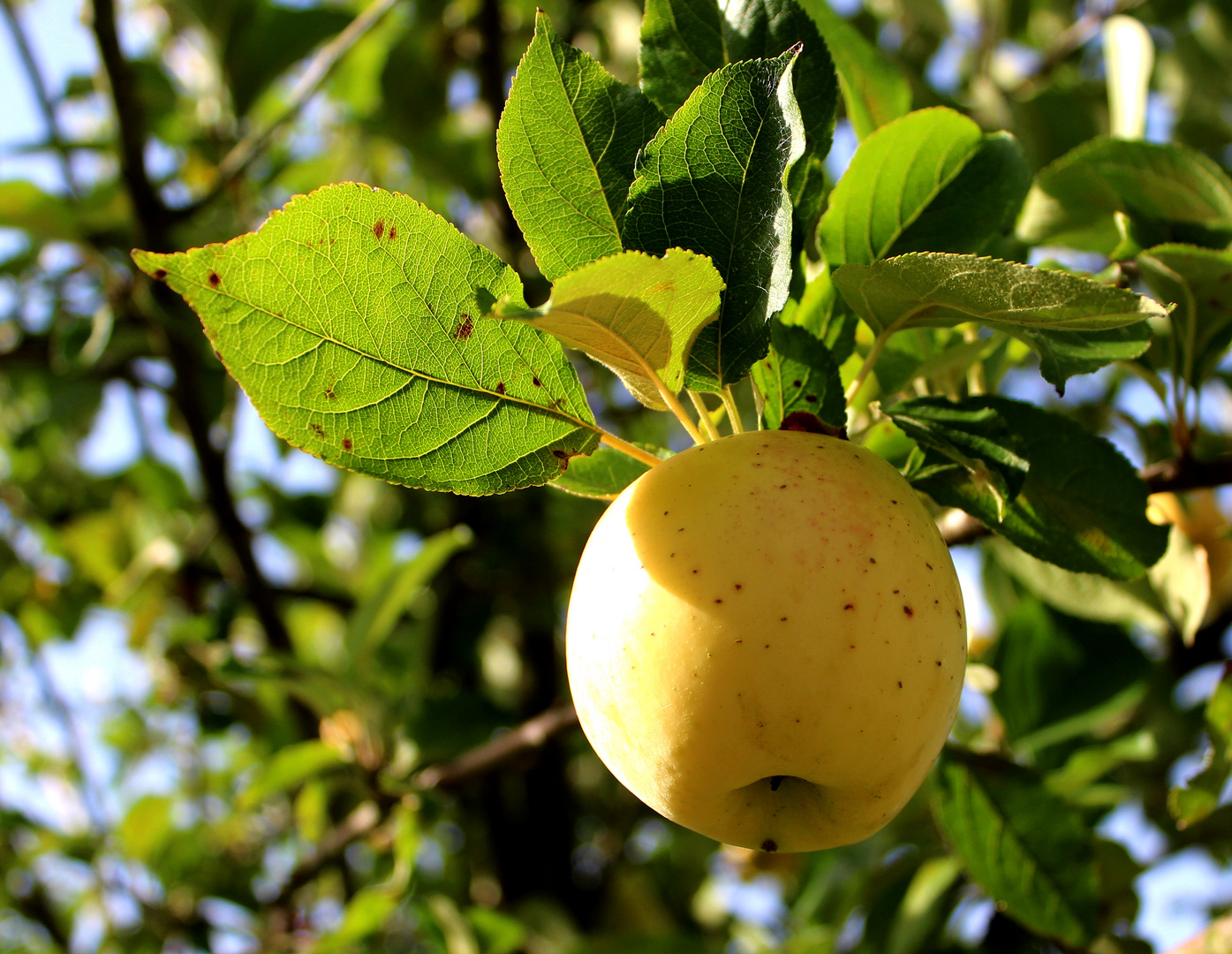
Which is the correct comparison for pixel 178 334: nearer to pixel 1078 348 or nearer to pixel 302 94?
pixel 302 94

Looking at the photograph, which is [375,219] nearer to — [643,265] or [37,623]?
[643,265]

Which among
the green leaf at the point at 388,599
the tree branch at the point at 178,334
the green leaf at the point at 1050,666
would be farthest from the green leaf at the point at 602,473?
the tree branch at the point at 178,334

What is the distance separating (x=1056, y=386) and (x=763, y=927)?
2071 mm

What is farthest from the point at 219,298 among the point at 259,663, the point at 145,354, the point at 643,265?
the point at 145,354

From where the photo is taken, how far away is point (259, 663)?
49.8 inches

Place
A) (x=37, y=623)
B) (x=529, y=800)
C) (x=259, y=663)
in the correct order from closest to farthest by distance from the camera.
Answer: (x=259, y=663), (x=529, y=800), (x=37, y=623)

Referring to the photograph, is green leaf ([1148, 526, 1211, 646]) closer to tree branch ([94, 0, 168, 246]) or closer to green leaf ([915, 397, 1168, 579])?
green leaf ([915, 397, 1168, 579])

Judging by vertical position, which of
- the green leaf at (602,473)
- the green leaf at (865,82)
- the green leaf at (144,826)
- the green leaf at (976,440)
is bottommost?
the green leaf at (144,826)

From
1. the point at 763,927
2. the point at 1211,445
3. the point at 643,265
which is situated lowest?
the point at 763,927

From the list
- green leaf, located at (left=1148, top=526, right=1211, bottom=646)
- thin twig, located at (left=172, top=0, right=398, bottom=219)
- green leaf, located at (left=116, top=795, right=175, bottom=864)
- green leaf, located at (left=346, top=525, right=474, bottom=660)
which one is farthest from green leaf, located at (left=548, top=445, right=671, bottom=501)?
green leaf, located at (left=116, top=795, right=175, bottom=864)

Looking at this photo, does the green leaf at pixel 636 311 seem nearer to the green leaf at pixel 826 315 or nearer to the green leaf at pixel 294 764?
the green leaf at pixel 826 315

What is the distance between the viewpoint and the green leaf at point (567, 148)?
57cm

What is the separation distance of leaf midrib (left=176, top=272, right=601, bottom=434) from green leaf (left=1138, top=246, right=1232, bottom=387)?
18.1 inches

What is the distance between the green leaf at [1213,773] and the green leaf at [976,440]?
0.46 meters
